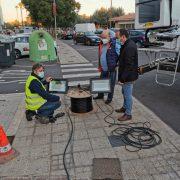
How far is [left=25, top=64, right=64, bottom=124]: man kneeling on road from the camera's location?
19.6 feet

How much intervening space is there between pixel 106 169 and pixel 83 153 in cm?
66

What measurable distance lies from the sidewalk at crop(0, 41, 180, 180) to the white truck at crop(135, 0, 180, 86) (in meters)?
1.70

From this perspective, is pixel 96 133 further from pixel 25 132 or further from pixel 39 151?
pixel 25 132

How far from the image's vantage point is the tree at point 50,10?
46312 mm

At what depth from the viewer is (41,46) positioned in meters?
16.7

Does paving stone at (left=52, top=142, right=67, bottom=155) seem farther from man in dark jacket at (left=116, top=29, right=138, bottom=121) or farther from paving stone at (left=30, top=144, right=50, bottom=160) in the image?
man in dark jacket at (left=116, top=29, right=138, bottom=121)

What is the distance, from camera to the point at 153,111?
7.09m

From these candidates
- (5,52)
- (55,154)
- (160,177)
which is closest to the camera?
(160,177)

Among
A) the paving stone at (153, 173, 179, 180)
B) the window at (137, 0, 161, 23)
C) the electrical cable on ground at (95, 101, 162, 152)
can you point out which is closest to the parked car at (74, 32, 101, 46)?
the window at (137, 0, 161, 23)

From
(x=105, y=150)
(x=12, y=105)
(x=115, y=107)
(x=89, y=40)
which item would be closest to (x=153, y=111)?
(x=115, y=107)

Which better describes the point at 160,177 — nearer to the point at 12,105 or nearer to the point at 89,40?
the point at 12,105

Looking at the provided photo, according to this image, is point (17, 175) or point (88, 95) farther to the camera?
point (88, 95)

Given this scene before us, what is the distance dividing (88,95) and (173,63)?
7.72ft

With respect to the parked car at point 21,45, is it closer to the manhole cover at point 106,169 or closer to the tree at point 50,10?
the manhole cover at point 106,169
